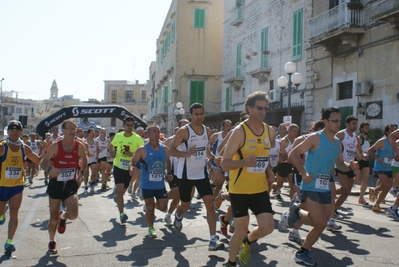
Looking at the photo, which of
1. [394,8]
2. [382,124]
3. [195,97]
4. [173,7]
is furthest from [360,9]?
[173,7]

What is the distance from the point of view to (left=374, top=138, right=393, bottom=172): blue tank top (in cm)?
1065

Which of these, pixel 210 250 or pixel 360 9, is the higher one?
pixel 360 9

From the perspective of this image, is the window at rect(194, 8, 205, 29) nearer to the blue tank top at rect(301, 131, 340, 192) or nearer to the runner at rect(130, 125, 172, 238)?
the runner at rect(130, 125, 172, 238)

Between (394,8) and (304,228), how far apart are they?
34.2 feet

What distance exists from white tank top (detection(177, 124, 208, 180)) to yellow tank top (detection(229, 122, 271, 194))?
1844 millimetres

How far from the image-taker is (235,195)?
5.44m

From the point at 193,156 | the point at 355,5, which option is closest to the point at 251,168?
the point at 193,156

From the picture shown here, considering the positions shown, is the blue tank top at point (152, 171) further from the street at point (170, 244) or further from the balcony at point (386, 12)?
the balcony at point (386, 12)

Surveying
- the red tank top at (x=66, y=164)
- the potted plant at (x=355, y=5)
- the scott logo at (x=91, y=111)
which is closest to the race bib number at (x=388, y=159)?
the red tank top at (x=66, y=164)

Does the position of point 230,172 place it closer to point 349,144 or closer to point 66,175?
point 66,175

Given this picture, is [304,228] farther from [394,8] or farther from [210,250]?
[394,8]

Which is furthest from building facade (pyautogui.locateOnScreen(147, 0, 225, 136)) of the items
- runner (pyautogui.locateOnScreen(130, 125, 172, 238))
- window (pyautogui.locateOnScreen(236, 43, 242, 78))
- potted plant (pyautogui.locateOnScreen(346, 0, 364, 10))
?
runner (pyautogui.locateOnScreen(130, 125, 172, 238))

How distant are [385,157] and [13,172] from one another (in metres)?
7.39

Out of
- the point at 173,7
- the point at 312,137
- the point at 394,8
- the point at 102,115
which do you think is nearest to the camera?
the point at 312,137
